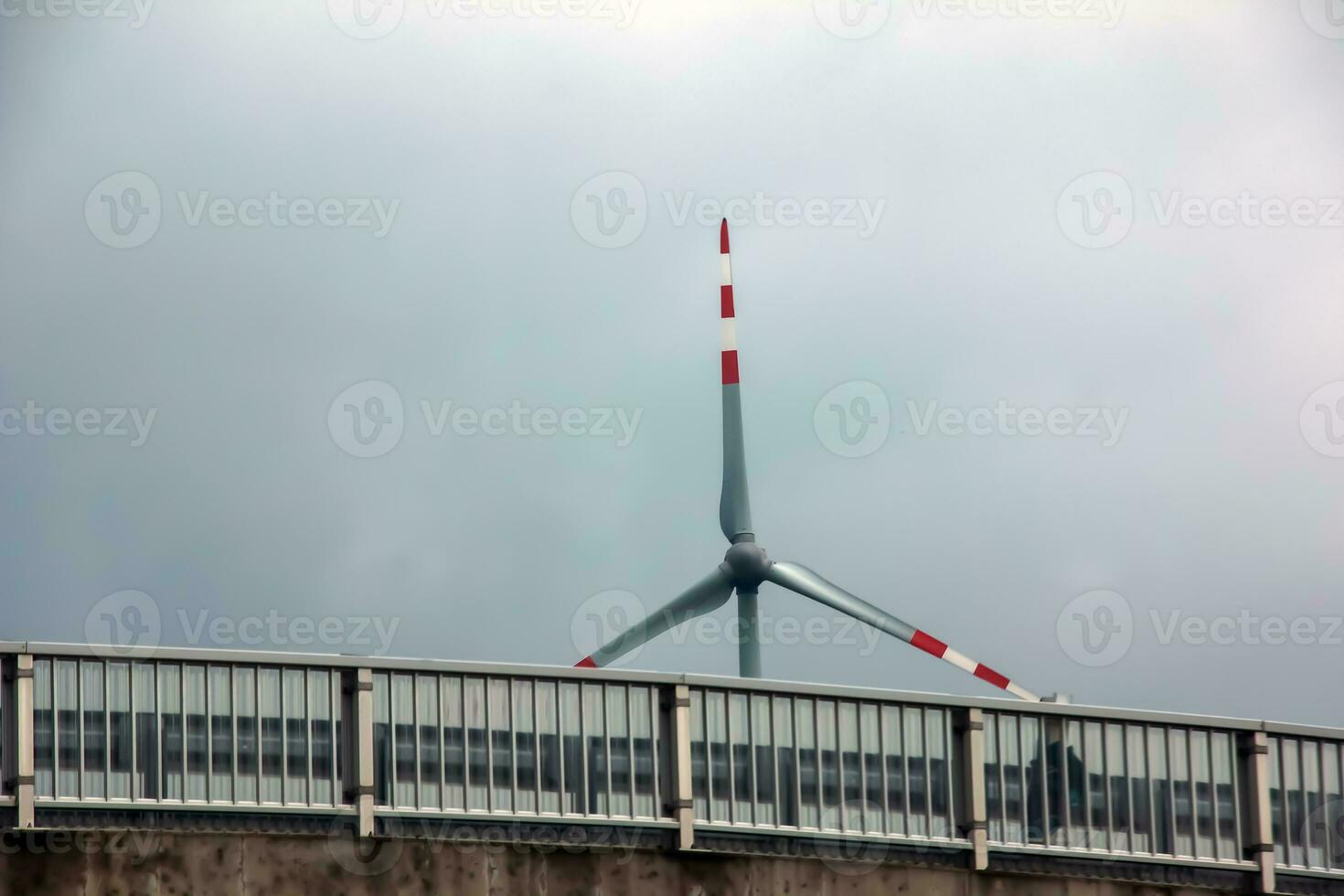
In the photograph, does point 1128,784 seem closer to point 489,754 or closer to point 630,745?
point 630,745

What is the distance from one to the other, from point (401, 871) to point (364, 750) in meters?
1.26

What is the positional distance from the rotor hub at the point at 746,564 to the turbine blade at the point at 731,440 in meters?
0.59

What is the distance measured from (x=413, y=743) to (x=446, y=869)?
132 cm

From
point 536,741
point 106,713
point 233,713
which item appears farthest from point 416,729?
point 106,713

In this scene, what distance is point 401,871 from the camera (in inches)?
760

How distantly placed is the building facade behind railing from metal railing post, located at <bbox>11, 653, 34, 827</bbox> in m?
0.02

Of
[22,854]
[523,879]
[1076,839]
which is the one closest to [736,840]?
[523,879]

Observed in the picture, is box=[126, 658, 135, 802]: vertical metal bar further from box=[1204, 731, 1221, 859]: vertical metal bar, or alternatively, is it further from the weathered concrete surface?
box=[1204, 731, 1221, 859]: vertical metal bar

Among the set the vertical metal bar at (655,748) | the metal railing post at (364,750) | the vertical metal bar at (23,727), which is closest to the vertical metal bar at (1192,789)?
the vertical metal bar at (655,748)

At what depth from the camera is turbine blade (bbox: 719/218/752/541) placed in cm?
4906

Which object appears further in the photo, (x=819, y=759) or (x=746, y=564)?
(x=746, y=564)

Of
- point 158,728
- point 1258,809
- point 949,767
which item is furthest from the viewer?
point 1258,809

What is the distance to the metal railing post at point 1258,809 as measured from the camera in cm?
2281

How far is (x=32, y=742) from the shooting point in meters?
18.6
